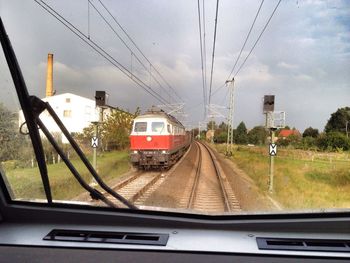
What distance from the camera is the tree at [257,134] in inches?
136

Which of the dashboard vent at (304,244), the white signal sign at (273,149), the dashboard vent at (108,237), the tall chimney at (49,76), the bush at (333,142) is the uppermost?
the tall chimney at (49,76)

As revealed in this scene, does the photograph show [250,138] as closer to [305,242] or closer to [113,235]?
[305,242]

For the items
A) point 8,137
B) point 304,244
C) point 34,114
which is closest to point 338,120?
point 304,244

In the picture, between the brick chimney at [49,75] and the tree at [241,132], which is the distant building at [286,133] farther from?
the brick chimney at [49,75]

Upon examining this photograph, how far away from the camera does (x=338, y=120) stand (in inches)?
106

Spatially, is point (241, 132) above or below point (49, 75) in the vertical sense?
below

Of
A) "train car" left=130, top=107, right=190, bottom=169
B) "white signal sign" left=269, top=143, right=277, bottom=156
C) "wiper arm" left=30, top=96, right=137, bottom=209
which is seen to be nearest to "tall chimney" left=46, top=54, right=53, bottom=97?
"wiper arm" left=30, top=96, right=137, bottom=209

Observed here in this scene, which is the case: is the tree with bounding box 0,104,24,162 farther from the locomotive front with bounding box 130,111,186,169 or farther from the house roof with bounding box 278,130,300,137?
the house roof with bounding box 278,130,300,137

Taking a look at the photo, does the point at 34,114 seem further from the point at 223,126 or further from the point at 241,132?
the point at 223,126

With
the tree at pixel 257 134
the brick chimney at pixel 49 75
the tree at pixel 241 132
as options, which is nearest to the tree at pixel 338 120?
the tree at pixel 257 134

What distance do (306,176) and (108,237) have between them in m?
3.31

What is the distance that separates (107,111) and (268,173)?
299 cm

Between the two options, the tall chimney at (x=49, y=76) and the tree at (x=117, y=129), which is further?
the tree at (x=117, y=129)

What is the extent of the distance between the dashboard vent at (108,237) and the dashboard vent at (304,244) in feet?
1.82
